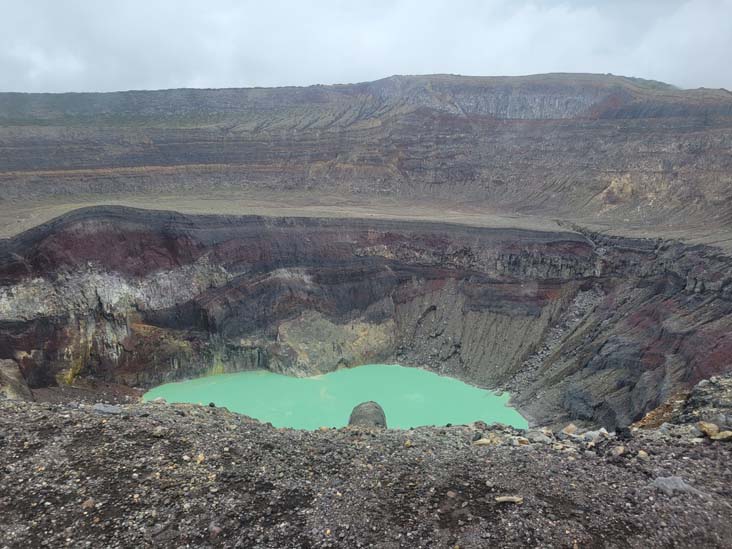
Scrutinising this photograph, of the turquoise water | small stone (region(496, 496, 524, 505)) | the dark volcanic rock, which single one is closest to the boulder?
the turquoise water

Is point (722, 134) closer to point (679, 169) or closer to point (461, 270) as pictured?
point (679, 169)

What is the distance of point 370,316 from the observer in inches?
1154

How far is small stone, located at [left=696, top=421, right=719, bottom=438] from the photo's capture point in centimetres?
1012

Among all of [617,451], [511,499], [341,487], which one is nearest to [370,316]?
[617,451]

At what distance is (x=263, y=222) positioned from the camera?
30688mm

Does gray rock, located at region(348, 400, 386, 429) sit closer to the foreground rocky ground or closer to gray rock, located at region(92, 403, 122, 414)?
the foreground rocky ground

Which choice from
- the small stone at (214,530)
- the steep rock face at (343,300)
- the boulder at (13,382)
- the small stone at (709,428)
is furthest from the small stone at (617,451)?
the boulder at (13,382)

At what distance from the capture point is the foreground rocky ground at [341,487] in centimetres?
790

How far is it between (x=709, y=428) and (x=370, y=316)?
66.0 ft

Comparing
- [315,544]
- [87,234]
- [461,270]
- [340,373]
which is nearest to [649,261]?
[461,270]

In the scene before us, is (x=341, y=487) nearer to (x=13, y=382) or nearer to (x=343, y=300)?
(x=13, y=382)

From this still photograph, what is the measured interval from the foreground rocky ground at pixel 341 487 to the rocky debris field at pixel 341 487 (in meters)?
0.02

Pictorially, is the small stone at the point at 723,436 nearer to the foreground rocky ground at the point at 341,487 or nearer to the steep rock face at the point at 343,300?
the foreground rocky ground at the point at 341,487

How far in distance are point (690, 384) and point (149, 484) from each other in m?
15.6
